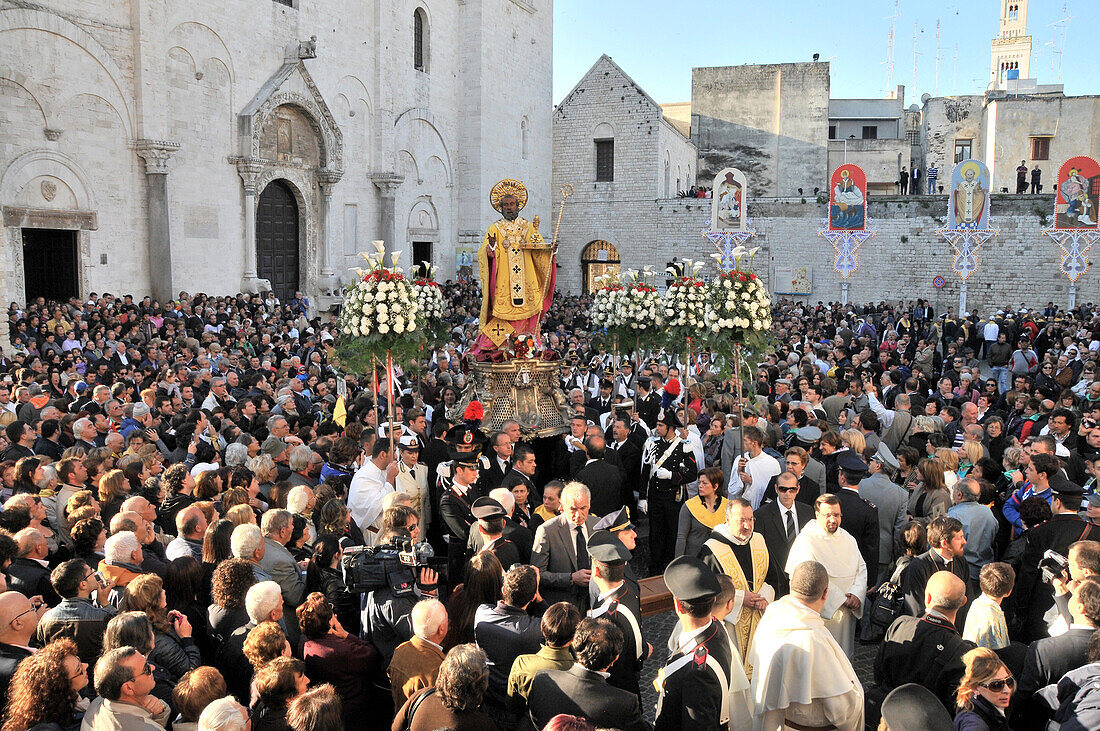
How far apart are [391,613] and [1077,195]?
32275mm

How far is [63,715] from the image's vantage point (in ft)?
12.1

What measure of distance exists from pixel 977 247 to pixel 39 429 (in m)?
31.9

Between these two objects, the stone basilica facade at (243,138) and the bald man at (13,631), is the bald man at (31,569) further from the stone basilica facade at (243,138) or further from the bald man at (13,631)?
the stone basilica facade at (243,138)

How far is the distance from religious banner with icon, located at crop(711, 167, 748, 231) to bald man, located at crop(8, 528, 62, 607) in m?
32.2

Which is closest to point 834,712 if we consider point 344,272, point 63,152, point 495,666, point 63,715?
point 495,666

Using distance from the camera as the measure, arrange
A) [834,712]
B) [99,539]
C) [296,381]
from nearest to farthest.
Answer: [834,712] < [99,539] < [296,381]

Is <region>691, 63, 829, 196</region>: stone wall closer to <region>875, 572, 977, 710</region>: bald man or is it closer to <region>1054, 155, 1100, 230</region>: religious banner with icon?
<region>1054, 155, 1100, 230</region>: religious banner with icon

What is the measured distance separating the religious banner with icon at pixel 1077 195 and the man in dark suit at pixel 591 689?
102ft

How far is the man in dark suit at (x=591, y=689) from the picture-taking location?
362 cm

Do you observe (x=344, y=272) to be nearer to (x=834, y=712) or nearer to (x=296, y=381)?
(x=296, y=381)

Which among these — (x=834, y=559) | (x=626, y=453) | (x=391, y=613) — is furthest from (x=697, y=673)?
(x=626, y=453)

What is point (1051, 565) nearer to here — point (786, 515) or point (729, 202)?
point (786, 515)

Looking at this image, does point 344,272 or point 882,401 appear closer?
point 882,401

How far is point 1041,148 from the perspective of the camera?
4006cm
